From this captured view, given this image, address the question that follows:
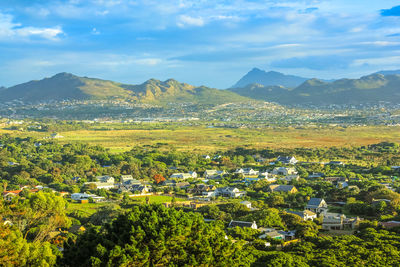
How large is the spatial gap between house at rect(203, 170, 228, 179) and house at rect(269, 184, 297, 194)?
8.71 meters

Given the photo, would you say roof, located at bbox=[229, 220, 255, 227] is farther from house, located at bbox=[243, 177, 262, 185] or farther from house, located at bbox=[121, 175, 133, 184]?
house, located at bbox=[121, 175, 133, 184]

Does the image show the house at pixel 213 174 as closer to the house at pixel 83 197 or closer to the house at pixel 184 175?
the house at pixel 184 175

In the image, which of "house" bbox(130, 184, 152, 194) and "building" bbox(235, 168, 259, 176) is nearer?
"house" bbox(130, 184, 152, 194)

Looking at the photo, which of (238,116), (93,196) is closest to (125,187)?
(93,196)

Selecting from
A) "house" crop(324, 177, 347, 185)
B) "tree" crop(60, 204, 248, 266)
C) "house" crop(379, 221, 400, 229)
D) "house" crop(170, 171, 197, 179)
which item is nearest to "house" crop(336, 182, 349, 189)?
"house" crop(324, 177, 347, 185)

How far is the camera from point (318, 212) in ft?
105

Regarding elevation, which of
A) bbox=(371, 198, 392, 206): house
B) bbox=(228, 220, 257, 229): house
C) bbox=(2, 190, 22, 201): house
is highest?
bbox=(2, 190, 22, 201): house

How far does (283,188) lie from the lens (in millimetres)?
39656

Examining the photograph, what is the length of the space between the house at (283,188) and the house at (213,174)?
871cm

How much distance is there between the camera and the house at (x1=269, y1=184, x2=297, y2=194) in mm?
38925

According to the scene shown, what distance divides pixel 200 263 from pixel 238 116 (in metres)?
143

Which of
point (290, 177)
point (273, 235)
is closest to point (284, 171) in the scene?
point (290, 177)

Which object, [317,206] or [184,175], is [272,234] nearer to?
[317,206]

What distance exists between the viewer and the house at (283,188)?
128 feet
